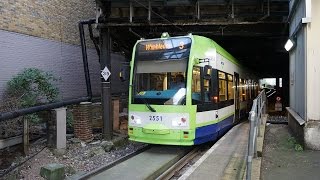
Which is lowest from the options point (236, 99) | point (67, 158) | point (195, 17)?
point (67, 158)

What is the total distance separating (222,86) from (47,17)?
7852 millimetres

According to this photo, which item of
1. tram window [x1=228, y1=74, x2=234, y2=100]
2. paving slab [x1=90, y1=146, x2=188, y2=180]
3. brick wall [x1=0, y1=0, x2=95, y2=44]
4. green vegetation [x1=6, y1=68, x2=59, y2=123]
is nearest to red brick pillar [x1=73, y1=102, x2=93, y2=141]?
green vegetation [x1=6, y1=68, x2=59, y2=123]

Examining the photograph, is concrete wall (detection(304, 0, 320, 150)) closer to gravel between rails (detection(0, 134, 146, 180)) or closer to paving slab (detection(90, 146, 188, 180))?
paving slab (detection(90, 146, 188, 180))

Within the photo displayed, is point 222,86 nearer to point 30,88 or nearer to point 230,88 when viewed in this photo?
point 230,88

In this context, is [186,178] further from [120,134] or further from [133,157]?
[120,134]

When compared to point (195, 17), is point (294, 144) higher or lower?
lower

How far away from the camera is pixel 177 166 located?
970 centimetres

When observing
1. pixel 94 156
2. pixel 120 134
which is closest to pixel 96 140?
pixel 120 134

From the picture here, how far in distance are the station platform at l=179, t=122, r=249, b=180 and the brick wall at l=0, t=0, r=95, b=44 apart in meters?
8.33

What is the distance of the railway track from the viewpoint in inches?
338

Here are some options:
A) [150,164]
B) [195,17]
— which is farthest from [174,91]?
[195,17]

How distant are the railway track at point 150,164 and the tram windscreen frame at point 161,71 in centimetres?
149

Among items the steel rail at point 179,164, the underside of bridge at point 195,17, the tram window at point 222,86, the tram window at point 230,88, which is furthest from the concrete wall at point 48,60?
the tram window at point 230,88

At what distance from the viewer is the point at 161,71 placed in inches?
416
